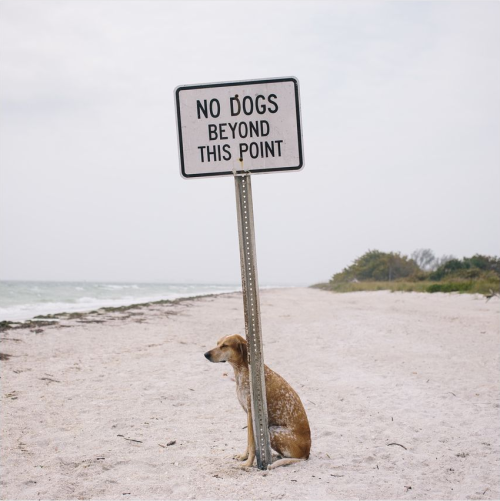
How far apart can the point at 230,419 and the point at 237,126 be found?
12.2ft

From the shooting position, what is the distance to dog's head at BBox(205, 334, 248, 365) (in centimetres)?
404

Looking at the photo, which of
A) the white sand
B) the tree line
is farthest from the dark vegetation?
the white sand

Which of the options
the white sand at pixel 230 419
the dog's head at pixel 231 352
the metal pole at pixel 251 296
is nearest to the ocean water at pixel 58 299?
the white sand at pixel 230 419

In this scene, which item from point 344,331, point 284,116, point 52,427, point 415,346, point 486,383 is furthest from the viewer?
point 344,331

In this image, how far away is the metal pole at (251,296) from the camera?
3.79 meters

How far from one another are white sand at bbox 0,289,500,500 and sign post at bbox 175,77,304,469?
191cm

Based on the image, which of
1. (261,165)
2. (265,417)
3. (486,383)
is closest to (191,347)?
(486,383)

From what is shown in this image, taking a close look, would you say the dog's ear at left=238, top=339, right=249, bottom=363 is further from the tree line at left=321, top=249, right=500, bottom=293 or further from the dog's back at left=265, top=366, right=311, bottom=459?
the tree line at left=321, top=249, right=500, bottom=293

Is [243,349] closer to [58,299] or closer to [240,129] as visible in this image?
[240,129]

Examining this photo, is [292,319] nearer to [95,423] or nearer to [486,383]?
[486,383]

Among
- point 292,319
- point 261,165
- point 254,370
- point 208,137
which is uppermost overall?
point 208,137

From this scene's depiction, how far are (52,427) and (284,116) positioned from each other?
171 inches

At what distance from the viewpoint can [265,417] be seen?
3.93 metres

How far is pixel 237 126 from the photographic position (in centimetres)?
372
